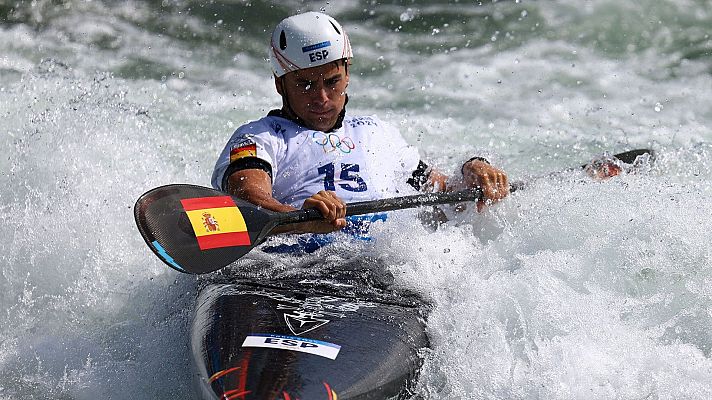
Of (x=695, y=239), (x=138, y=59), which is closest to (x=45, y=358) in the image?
(x=695, y=239)

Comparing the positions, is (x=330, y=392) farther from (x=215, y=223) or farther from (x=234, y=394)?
(x=215, y=223)

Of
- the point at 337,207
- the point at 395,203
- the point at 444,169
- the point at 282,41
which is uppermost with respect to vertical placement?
the point at 282,41

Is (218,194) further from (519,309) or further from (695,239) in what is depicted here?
(695,239)

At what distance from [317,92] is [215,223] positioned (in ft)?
2.94

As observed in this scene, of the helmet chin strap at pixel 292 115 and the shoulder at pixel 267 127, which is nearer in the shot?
the shoulder at pixel 267 127

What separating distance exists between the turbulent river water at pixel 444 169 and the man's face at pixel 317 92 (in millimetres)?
565

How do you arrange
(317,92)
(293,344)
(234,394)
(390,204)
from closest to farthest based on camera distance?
(234,394)
(293,344)
(390,204)
(317,92)

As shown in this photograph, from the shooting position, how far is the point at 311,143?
404 centimetres

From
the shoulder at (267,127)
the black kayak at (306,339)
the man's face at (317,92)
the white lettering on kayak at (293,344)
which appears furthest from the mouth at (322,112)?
the white lettering on kayak at (293,344)

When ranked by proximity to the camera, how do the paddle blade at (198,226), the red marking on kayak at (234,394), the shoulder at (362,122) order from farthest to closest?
the shoulder at (362,122) < the paddle blade at (198,226) < the red marking on kayak at (234,394)

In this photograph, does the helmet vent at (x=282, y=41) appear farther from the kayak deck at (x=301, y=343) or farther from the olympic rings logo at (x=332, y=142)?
the kayak deck at (x=301, y=343)

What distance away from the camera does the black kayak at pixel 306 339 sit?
265cm

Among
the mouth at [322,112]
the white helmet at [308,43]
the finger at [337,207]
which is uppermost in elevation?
the white helmet at [308,43]

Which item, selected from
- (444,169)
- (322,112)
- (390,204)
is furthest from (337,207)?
(444,169)
